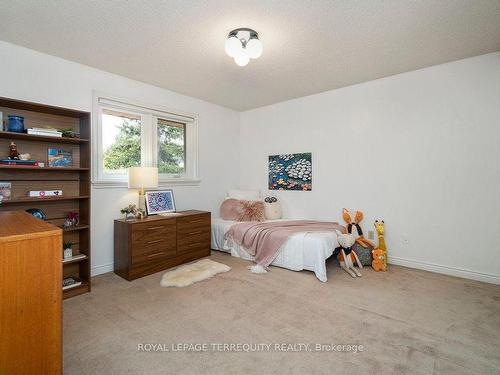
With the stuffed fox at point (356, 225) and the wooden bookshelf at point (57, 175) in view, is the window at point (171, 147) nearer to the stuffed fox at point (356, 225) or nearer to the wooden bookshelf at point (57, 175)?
the wooden bookshelf at point (57, 175)

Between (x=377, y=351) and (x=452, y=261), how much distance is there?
200 cm

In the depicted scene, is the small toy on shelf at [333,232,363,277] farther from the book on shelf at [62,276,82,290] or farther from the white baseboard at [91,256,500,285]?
the book on shelf at [62,276,82,290]

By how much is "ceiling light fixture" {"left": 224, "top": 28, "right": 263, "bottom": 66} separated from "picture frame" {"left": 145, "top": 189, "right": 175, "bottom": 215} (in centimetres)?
208

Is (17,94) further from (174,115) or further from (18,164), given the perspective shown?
(174,115)

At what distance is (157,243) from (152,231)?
16 cm

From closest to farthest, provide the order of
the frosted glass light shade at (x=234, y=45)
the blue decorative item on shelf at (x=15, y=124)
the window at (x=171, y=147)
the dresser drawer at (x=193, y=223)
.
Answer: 1. the frosted glass light shade at (x=234, y=45)
2. the blue decorative item on shelf at (x=15, y=124)
3. the dresser drawer at (x=193, y=223)
4. the window at (x=171, y=147)

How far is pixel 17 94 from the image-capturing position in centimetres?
257

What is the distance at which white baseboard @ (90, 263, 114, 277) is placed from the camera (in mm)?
3082

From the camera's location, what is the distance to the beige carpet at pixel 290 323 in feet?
5.31

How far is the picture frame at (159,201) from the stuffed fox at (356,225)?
7.93 feet

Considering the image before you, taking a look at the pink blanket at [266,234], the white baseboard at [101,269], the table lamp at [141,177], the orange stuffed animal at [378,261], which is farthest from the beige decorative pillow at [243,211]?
the white baseboard at [101,269]

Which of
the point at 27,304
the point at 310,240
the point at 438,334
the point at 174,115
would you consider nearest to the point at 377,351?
the point at 438,334

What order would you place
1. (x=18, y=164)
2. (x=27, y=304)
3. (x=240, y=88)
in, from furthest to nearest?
(x=240, y=88) → (x=18, y=164) → (x=27, y=304)

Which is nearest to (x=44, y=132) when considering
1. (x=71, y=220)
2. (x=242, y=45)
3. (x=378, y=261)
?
(x=71, y=220)
